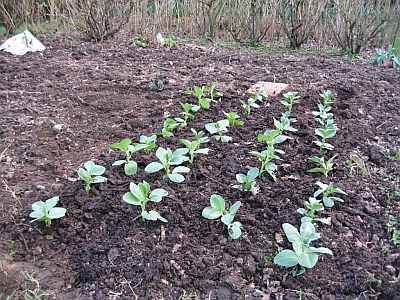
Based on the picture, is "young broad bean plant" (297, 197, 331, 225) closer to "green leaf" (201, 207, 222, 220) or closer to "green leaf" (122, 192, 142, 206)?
"green leaf" (201, 207, 222, 220)

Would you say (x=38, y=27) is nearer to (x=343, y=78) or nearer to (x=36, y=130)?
(x=36, y=130)

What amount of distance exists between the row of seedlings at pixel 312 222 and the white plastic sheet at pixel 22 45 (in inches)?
126

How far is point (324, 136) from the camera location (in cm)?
259

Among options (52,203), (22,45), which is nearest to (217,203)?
(52,203)

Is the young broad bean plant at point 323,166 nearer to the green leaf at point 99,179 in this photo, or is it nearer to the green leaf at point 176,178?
the green leaf at point 176,178

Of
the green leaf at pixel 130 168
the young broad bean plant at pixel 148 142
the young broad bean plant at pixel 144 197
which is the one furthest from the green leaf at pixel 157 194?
the young broad bean plant at pixel 148 142

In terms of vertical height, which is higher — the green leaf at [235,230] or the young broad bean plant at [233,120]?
the young broad bean plant at [233,120]

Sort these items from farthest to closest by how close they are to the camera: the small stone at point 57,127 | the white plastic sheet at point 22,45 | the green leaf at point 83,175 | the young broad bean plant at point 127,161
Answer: the white plastic sheet at point 22,45, the small stone at point 57,127, the young broad bean plant at point 127,161, the green leaf at point 83,175

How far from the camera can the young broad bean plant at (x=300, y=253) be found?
5.78ft

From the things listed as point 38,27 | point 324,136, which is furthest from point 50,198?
point 38,27

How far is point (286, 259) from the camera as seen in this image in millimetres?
1776

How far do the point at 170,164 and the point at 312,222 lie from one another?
28.9 inches

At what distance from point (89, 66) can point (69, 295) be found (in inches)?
112

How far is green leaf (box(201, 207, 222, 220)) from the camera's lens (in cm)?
200
